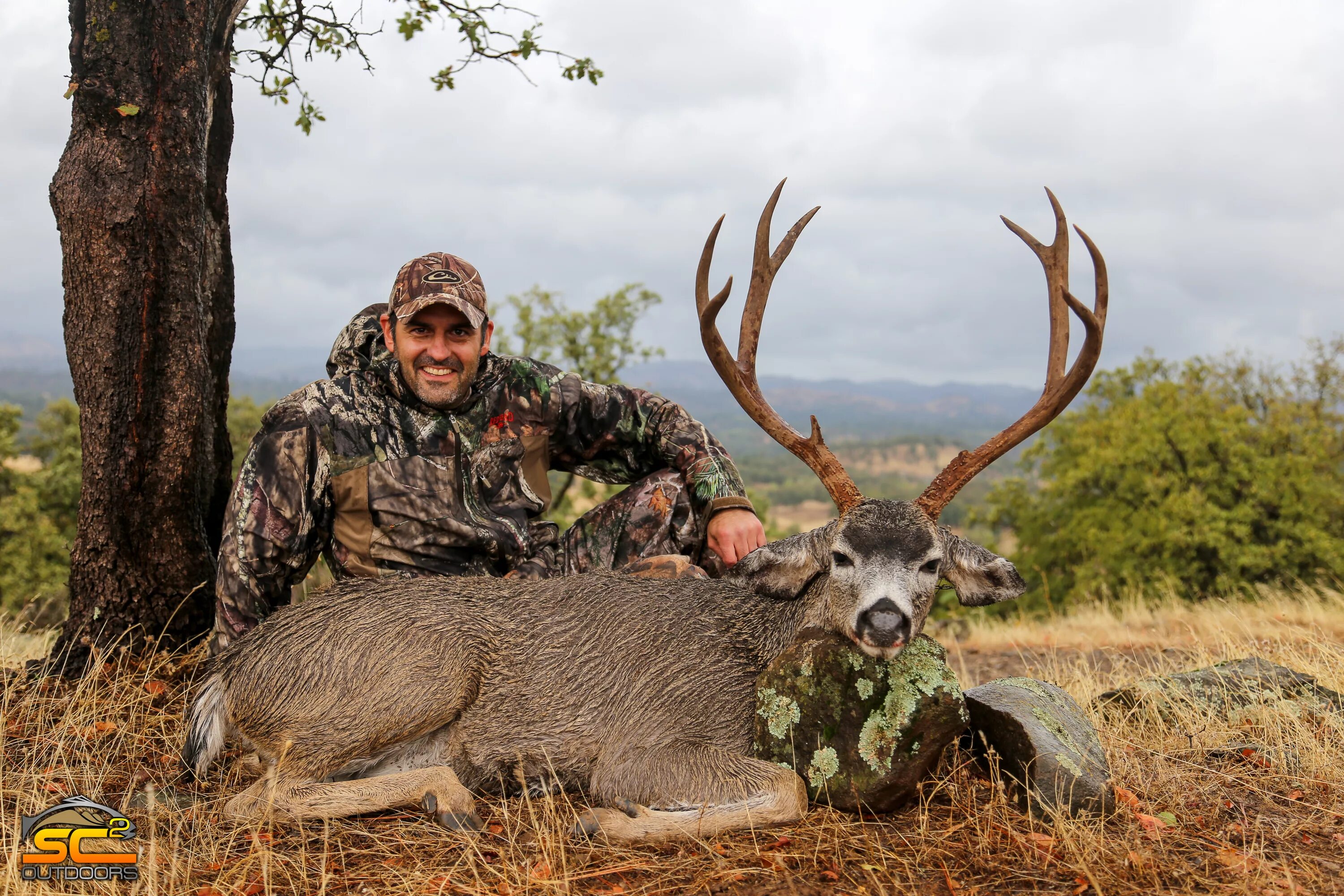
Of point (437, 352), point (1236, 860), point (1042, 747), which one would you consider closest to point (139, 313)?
A: point (437, 352)

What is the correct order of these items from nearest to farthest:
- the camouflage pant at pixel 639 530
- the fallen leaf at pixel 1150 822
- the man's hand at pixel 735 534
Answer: the fallen leaf at pixel 1150 822, the man's hand at pixel 735 534, the camouflage pant at pixel 639 530

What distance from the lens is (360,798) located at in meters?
4.02

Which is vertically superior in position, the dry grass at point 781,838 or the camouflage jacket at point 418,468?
the camouflage jacket at point 418,468

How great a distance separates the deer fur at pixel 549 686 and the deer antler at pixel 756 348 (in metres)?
0.25

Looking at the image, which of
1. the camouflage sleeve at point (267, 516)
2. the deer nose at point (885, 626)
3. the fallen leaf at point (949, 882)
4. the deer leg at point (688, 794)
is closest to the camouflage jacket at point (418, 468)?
the camouflage sleeve at point (267, 516)

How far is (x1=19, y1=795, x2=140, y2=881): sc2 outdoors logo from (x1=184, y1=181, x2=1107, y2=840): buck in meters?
0.46

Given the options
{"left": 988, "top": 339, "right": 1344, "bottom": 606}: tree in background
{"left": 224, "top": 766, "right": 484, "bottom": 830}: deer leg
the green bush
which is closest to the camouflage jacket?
{"left": 224, "top": 766, "right": 484, "bottom": 830}: deer leg

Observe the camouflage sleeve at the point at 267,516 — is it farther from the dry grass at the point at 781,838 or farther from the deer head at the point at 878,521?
the deer head at the point at 878,521

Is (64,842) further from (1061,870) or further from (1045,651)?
(1045,651)

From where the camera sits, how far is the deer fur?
3938 mm

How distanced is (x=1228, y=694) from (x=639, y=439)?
3822 millimetres

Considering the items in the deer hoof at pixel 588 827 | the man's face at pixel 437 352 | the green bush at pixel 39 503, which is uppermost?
the man's face at pixel 437 352

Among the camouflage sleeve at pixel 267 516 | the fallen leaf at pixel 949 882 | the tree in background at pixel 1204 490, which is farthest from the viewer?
the tree in background at pixel 1204 490

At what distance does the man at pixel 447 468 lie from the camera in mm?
4977
